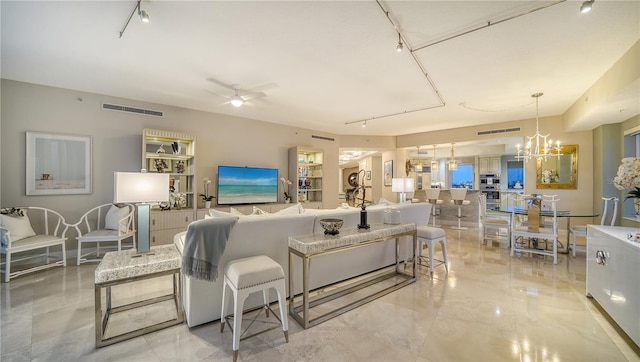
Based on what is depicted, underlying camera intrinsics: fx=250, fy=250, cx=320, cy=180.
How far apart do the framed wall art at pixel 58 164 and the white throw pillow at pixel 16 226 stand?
58 cm

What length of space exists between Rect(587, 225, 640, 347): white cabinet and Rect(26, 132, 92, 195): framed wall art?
6.76 m

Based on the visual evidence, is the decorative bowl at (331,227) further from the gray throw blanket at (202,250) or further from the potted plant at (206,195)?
the potted plant at (206,195)

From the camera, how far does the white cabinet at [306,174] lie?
21.2 feet

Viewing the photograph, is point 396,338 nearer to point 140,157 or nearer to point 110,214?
point 110,214

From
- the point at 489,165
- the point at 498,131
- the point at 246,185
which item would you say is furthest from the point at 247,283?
the point at 489,165

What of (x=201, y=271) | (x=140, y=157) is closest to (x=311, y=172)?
(x=140, y=157)

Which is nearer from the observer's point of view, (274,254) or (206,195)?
(274,254)

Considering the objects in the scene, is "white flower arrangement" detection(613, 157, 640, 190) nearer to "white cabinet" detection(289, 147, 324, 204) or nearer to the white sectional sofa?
the white sectional sofa

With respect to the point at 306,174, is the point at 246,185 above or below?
below

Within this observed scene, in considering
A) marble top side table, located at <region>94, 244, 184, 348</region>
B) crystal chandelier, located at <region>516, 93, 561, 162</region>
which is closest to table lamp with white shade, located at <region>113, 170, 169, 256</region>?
marble top side table, located at <region>94, 244, 184, 348</region>

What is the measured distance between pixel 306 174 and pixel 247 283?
5.26m

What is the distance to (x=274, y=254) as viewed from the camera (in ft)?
8.18

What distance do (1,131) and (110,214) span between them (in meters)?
1.81

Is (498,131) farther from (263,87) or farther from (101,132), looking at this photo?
(101,132)
